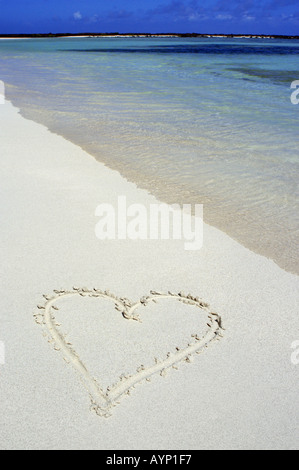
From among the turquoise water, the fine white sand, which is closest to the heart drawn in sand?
the fine white sand

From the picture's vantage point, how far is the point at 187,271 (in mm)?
2875

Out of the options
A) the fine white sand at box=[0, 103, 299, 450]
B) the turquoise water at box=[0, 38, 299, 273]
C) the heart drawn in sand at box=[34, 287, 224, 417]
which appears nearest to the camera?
the fine white sand at box=[0, 103, 299, 450]

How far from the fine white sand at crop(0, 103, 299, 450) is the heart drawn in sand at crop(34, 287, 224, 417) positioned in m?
0.03

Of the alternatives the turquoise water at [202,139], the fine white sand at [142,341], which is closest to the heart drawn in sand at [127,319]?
the fine white sand at [142,341]

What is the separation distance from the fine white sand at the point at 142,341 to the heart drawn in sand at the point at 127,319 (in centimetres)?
3

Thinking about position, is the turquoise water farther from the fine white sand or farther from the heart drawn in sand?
the heart drawn in sand

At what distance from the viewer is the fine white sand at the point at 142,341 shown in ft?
5.77

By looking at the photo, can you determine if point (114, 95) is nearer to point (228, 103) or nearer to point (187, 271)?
point (228, 103)

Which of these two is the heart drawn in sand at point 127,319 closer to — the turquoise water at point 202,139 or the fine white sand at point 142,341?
the fine white sand at point 142,341

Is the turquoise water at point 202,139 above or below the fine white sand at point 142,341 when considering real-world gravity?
above

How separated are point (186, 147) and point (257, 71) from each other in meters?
12.7

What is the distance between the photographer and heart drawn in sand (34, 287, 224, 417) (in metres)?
1.88

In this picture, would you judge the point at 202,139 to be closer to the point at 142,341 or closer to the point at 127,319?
the point at 127,319
